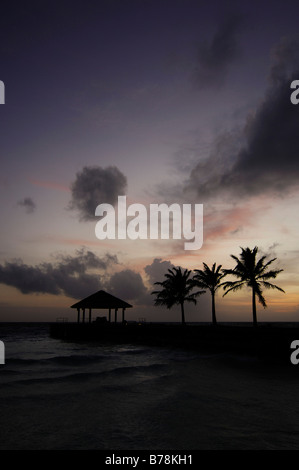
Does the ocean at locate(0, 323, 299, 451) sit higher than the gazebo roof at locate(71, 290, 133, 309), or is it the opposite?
the gazebo roof at locate(71, 290, 133, 309)

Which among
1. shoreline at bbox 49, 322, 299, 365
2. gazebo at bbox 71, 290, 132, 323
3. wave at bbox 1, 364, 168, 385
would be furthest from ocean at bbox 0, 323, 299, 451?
gazebo at bbox 71, 290, 132, 323

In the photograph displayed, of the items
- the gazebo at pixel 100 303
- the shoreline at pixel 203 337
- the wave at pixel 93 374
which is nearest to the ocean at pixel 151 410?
the wave at pixel 93 374

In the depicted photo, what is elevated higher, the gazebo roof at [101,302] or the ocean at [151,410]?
the gazebo roof at [101,302]

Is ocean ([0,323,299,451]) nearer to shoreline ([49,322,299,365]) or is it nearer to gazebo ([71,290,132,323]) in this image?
shoreline ([49,322,299,365])

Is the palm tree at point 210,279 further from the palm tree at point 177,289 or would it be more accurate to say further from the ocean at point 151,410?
the ocean at point 151,410

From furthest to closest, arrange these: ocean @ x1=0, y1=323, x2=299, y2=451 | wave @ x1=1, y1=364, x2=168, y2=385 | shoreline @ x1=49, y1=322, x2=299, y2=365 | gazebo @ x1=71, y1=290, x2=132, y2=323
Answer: gazebo @ x1=71, y1=290, x2=132, y2=323
shoreline @ x1=49, y1=322, x2=299, y2=365
wave @ x1=1, y1=364, x2=168, y2=385
ocean @ x1=0, y1=323, x2=299, y2=451

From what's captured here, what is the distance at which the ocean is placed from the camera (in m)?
7.41

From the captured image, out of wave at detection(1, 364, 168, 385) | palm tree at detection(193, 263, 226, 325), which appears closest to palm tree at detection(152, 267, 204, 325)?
palm tree at detection(193, 263, 226, 325)

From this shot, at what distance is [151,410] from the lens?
1019 centimetres

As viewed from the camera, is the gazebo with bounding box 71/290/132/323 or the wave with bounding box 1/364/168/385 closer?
the wave with bounding box 1/364/168/385

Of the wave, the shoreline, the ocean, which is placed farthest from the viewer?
the shoreline

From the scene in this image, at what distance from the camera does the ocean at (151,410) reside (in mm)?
7414
